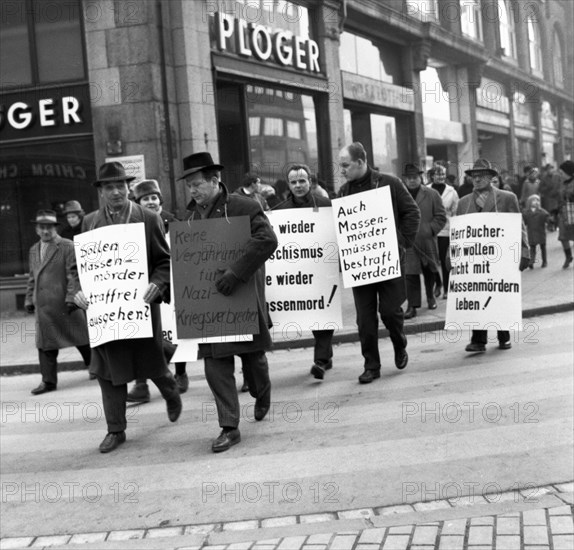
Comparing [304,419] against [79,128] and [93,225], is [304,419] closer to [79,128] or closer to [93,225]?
[93,225]

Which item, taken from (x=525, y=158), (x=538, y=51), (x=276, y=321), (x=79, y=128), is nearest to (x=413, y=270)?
(x=276, y=321)

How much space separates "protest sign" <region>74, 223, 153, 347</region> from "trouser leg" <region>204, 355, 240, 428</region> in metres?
0.54

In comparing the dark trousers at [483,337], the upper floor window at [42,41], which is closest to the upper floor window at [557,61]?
the upper floor window at [42,41]

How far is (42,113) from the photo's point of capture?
15.6 meters

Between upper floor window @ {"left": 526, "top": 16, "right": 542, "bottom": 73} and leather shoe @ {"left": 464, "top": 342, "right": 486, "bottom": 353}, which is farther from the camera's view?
upper floor window @ {"left": 526, "top": 16, "right": 542, "bottom": 73}

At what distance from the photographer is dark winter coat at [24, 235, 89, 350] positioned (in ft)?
31.5

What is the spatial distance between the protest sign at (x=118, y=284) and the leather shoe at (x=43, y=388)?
3.01 meters

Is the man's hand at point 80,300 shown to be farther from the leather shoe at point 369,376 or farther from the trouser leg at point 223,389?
the leather shoe at point 369,376

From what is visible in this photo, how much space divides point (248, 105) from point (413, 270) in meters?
6.89

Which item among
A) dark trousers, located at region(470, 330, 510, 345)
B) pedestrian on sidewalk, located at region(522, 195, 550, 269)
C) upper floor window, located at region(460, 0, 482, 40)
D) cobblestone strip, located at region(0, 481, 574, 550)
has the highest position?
upper floor window, located at region(460, 0, 482, 40)

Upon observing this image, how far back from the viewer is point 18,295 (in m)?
15.8

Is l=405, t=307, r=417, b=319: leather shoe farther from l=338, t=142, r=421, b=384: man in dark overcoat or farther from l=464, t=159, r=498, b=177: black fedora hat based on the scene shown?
l=338, t=142, r=421, b=384: man in dark overcoat

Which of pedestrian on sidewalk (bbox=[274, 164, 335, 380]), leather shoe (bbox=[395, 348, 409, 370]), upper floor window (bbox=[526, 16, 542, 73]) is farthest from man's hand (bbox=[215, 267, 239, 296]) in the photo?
upper floor window (bbox=[526, 16, 542, 73])

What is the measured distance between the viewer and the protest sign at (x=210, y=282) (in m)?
6.21
